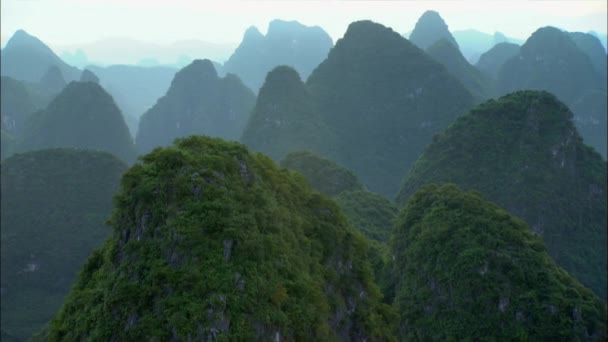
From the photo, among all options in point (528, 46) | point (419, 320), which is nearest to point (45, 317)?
point (419, 320)

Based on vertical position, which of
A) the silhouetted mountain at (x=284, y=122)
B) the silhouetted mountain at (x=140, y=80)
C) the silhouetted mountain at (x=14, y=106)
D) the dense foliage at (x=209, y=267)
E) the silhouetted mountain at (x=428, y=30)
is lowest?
the silhouetted mountain at (x=140, y=80)

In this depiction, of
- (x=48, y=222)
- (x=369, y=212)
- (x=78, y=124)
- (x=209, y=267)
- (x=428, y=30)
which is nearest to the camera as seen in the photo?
(x=209, y=267)

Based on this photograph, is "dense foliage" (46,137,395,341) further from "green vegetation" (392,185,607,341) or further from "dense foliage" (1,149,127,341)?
"dense foliage" (1,149,127,341)

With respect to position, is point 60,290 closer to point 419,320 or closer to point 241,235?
point 419,320

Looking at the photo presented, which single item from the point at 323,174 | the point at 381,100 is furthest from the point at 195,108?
the point at 323,174

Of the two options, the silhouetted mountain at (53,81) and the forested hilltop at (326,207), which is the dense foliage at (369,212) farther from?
the silhouetted mountain at (53,81)

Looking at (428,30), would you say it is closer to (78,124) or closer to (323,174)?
(78,124)

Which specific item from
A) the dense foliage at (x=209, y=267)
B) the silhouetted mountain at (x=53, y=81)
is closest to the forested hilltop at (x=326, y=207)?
the dense foliage at (x=209, y=267)
